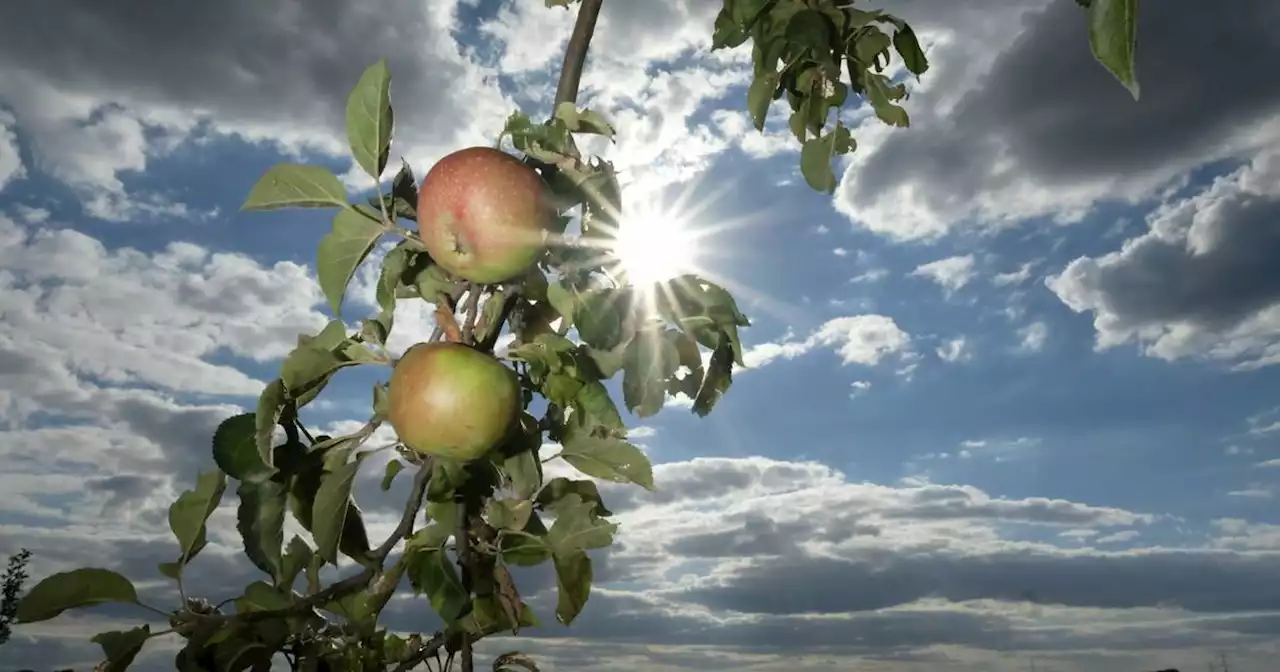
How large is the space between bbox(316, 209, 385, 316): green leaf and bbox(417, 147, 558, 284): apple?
11cm

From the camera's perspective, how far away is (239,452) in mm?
2135

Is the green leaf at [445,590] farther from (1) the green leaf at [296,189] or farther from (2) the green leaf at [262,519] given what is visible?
(1) the green leaf at [296,189]

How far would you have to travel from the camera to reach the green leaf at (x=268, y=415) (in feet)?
6.54

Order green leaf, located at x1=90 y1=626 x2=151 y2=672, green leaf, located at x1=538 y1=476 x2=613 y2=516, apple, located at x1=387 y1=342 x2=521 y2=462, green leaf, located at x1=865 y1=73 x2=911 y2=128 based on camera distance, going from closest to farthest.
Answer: apple, located at x1=387 y1=342 x2=521 y2=462 < green leaf, located at x1=90 y1=626 x2=151 y2=672 < green leaf, located at x1=538 y1=476 x2=613 y2=516 < green leaf, located at x1=865 y1=73 x2=911 y2=128

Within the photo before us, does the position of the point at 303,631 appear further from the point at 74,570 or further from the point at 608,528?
the point at 608,528

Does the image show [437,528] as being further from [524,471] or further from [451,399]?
[451,399]

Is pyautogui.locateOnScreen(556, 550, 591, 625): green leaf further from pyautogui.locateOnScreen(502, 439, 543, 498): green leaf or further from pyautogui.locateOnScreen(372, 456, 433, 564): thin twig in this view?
pyautogui.locateOnScreen(372, 456, 433, 564): thin twig

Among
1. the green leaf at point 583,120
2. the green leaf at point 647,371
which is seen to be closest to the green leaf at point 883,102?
the green leaf at point 583,120

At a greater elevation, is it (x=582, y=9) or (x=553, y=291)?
(x=582, y=9)

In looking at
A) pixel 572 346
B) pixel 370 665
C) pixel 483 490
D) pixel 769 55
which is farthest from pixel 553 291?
pixel 370 665

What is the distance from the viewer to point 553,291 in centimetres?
202

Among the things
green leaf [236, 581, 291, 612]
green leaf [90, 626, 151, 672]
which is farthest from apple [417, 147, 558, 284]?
green leaf [90, 626, 151, 672]

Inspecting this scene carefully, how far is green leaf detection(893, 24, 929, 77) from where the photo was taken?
2.79 m

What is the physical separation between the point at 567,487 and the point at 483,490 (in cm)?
25
